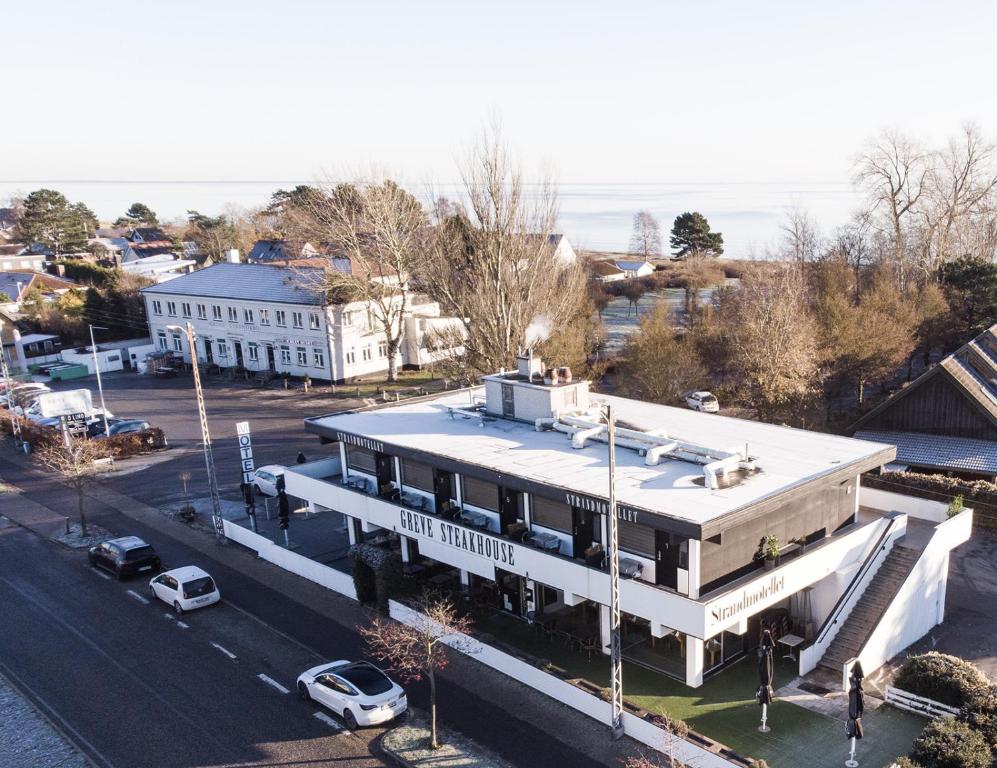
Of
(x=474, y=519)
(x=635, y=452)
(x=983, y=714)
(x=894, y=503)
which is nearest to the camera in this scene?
(x=983, y=714)

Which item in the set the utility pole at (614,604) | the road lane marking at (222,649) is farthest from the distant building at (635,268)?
the utility pole at (614,604)

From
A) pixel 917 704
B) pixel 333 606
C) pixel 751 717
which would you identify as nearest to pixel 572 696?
pixel 751 717

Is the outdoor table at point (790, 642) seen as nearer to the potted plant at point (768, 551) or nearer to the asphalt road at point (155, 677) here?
the potted plant at point (768, 551)

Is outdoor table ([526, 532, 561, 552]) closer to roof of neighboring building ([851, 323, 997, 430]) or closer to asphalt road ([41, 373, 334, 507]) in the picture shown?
asphalt road ([41, 373, 334, 507])

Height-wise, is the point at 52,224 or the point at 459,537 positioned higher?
the point at 52,224

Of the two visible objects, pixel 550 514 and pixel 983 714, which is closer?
pixel 983 714

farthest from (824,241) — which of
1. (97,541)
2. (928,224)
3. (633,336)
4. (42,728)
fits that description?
(42,728)

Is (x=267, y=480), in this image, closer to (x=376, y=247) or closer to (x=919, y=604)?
(x=919, y=604)

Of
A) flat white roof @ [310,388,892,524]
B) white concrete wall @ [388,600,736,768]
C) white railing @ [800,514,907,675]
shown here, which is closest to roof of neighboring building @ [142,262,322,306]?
flat white roof @ [310,388,892,524]
